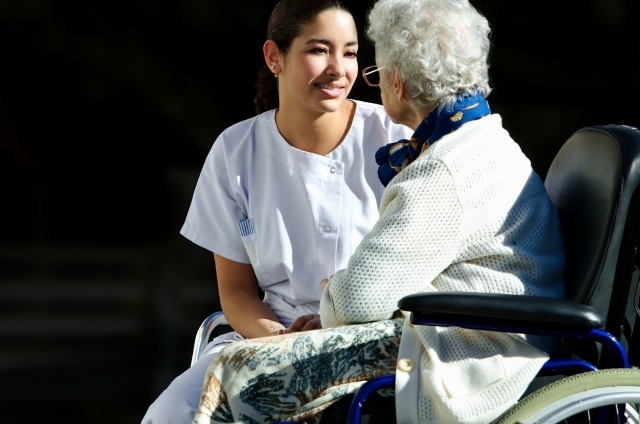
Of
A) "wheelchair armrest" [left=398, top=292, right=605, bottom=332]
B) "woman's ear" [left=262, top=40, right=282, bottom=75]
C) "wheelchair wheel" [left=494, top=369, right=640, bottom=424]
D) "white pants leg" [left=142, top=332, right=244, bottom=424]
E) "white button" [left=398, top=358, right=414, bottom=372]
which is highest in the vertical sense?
"woman's ear" [left=262, top=40, right=282, bottom=75]

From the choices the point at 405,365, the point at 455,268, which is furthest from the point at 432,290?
the point at 405,365

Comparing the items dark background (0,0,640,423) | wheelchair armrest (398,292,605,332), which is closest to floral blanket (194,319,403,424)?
wheelchair armrest (398,292,605,332)

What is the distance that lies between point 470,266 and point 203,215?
3.02ft

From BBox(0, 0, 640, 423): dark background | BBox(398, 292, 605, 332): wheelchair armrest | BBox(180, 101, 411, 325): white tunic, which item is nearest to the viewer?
BBox(398, 292, 605, 332): wheelchair armrest

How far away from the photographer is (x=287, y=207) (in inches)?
92.0

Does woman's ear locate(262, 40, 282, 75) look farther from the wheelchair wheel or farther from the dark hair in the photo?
the wheelchair wheel

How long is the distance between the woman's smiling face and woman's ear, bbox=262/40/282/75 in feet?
0.18

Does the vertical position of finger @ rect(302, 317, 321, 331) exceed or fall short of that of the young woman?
it falls short

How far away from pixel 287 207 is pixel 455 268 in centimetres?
74

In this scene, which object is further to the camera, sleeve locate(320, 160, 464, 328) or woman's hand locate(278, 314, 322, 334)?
woman's hand locate(278, 314, 322, 334)

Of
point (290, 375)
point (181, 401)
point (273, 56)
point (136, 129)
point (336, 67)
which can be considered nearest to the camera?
point (290, 375)

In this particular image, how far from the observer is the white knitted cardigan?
61.3 inches

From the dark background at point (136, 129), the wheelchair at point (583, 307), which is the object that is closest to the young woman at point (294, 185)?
the wheelchair at point (583, 307)

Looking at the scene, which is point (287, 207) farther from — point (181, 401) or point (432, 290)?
point (432, 290)
